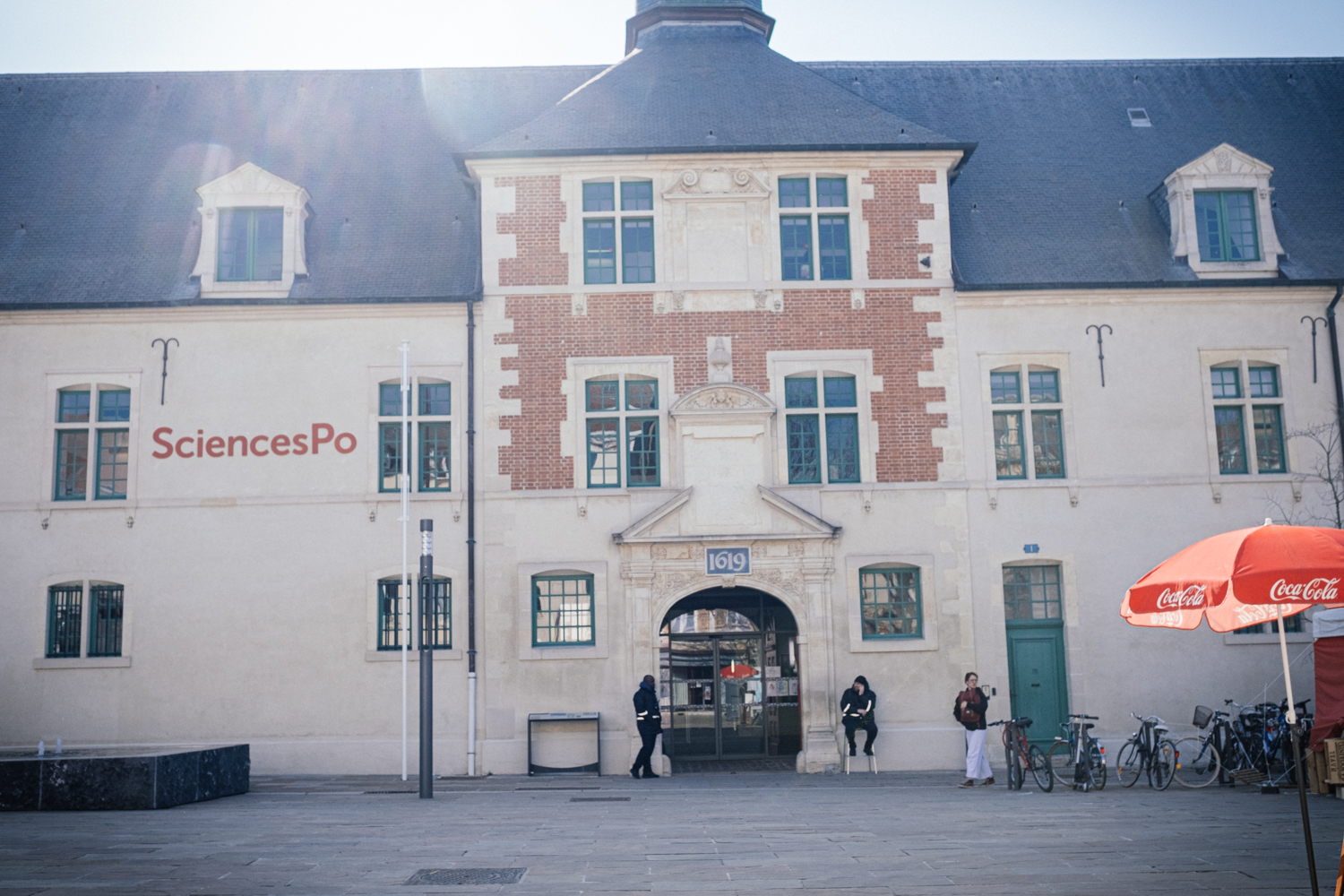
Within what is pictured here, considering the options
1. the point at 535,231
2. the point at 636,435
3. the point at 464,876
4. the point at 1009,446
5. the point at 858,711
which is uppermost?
the point at 535,231

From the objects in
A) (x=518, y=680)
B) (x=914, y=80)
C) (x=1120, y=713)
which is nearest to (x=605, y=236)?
(x=518, y=680)

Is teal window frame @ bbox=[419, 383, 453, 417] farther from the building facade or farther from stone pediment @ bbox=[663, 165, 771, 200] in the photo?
stone pediment @ bbox=[663, 165, 771, 200]

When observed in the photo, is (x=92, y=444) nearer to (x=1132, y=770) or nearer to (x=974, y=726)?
(x=974, y=726)

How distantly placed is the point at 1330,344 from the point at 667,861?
1651 centimetres

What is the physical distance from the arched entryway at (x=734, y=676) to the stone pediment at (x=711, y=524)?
2957 millimetres

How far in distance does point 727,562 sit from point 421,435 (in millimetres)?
5539

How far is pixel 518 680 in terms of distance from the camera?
19.2 metres

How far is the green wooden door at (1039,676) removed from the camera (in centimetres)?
1977

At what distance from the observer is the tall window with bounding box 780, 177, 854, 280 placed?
2045 cm

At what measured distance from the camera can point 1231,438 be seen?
20.6 metres

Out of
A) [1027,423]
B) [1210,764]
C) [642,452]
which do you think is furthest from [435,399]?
[1210,764]

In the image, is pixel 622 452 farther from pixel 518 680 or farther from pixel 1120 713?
pixel 1120 713

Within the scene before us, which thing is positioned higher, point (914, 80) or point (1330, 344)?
point (914, 80)

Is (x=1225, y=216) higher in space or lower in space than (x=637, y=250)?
higher
